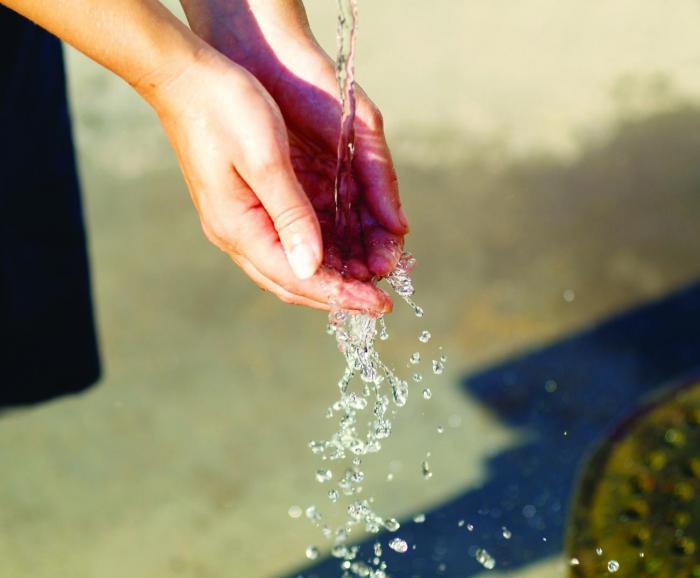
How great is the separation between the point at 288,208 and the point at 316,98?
12.3 inches

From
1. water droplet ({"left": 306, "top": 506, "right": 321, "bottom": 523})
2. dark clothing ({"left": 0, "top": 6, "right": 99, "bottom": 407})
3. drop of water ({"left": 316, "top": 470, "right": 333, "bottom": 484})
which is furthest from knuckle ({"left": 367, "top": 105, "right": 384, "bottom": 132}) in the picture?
water droplet ({"left": 306, "top": 506, "right": 321, "bottom": 523})

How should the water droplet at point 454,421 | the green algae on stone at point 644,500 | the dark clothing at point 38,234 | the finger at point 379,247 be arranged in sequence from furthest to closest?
the water droplet at point 454,421 < the green algae on stone at point 644,500 < the dark clothing at point 38,234 < the finger at point 379,247

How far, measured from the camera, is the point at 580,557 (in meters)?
1.95

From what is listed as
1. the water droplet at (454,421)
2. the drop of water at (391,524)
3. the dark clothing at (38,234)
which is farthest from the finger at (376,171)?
the water droplet at (454,421)

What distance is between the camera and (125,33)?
1.23 m

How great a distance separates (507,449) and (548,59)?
1.57 meters

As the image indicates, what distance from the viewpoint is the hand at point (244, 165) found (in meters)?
1.26

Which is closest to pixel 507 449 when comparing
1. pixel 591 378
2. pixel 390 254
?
pixel 591 378

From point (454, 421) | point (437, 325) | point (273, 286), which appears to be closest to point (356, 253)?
point (273, 286)

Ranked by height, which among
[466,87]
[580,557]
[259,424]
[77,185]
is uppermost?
[77,185]

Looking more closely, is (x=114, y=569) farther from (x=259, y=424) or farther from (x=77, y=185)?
(x=77, y=185)

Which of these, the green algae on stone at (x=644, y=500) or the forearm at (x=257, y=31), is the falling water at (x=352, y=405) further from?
the green algae on stone at (x=644, y=500)

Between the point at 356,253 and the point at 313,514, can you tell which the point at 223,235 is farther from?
the point at 313,514

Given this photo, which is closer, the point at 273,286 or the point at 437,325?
the point at 273,286
